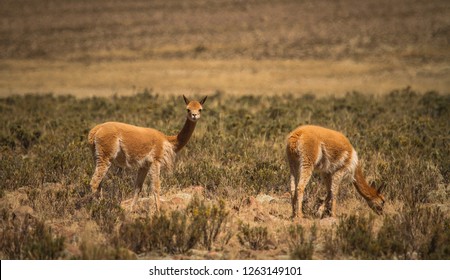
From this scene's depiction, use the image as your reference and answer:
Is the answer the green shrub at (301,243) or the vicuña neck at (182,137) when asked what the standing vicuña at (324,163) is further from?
the vicuña neck at (182,137)

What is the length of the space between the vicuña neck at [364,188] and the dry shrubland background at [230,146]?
0.95 ft

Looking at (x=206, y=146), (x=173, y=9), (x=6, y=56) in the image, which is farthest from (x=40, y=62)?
→ (x=206, y=146)

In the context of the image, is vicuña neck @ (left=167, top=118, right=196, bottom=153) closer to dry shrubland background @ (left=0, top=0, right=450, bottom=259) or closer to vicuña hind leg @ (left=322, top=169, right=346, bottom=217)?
dry shrubland background @ (left=0, top=0, right=450, bottom=259)

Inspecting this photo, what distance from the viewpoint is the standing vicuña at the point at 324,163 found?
920 centimetres

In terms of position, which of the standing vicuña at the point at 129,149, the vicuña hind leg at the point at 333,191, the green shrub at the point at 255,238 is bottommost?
the green shrub at the point at 255,238

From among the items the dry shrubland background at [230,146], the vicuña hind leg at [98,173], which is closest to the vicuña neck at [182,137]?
the dry shrubland background at [230,146]

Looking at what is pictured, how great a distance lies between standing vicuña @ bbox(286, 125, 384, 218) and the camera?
9.20 m

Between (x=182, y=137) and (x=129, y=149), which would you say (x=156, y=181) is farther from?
(x=182, y=137)

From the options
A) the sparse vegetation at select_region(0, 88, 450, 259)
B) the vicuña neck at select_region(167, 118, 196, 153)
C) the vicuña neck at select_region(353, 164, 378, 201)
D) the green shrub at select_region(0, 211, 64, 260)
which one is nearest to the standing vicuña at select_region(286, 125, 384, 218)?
the vicuña neck at select_region(353, 164, 378, 201)

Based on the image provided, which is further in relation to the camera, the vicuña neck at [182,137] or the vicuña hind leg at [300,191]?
the vicuña neck at [182,137]

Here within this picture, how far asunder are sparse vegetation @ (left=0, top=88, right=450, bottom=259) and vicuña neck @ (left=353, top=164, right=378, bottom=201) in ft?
0.94

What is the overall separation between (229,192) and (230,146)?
352 centimetres
